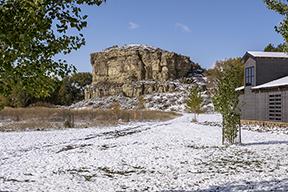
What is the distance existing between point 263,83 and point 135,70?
82.0 m

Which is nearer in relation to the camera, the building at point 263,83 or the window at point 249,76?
the building at point 263,83

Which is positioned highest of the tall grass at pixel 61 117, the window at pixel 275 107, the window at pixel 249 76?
the window at pixel 249 76

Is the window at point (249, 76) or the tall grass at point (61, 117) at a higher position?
the window at point (249, 76)

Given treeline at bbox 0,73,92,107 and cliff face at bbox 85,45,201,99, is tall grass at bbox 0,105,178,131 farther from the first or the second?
cliff face at bbox 85,45,201,99

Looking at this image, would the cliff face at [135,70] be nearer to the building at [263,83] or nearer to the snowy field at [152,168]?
the building at [263,83]

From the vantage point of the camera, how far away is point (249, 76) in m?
31.7

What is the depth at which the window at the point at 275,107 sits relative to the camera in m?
27.4

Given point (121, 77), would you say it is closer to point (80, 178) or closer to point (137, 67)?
point (137, 67)

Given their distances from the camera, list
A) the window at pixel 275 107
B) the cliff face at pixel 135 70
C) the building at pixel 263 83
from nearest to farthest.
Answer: the window at pixel 275 107 → the building at pixel 263 83 → the cliff face at pixel 135 70

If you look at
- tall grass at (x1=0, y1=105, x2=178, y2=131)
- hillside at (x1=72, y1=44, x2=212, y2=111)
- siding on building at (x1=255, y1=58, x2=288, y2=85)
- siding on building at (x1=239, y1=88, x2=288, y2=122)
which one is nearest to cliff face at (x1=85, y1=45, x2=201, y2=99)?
hillside at (x1=72, y1=44, x2=212, y2=111)

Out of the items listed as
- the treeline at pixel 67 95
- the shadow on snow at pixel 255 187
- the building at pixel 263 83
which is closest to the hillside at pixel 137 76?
the treeline at pixel 67 95

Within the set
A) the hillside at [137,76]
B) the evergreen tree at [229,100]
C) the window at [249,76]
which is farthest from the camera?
the hillside at [137,76]

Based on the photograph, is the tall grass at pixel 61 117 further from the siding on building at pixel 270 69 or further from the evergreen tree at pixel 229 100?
the evergreen tree at pixel 229 100

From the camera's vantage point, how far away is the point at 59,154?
1628 centimetres
